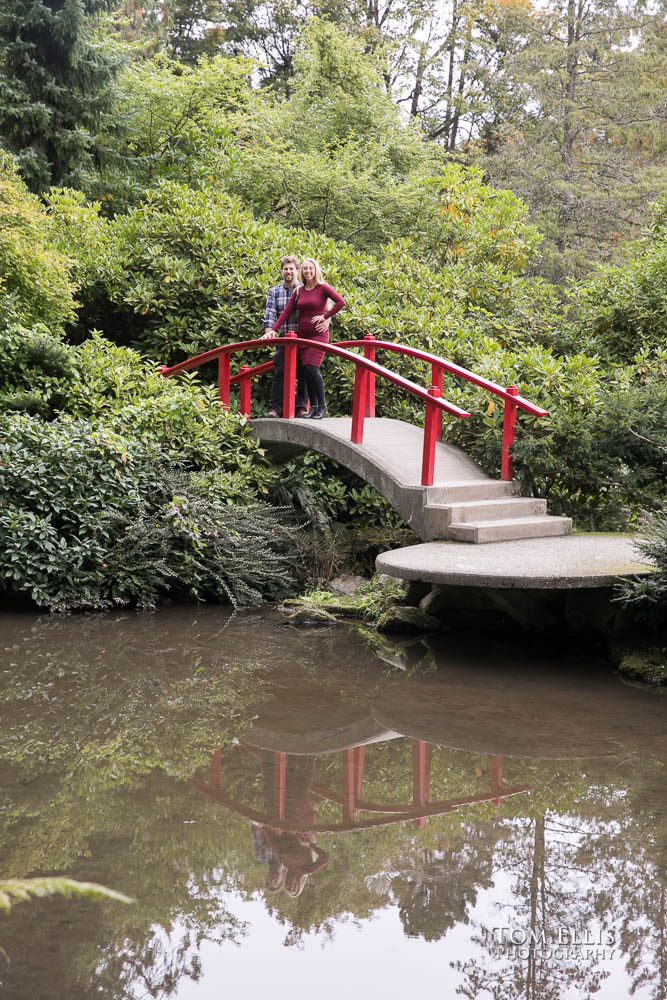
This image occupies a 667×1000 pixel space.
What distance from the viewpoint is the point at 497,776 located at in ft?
16.7

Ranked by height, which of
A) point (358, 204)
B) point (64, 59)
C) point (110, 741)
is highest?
point (64, 59)

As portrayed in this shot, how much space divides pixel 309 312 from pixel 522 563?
4.14m

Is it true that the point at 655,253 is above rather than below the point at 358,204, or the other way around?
below

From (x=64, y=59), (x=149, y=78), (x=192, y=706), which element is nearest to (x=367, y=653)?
(x=192, y=706)

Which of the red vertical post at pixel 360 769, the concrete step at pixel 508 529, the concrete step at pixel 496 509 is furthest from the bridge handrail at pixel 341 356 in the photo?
the red vertical post at pixel 360 769

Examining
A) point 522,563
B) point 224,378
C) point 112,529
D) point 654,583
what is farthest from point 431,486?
point 224,378

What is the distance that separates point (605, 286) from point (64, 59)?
9.03 metres

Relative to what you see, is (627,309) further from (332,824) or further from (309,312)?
(332,824)

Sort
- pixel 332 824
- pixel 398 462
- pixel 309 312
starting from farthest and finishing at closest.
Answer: pixel 309 312
pixel 398 462
pixel 332 824

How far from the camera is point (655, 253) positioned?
486 inches

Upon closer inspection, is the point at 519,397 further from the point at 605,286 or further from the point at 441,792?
the point at 441,792

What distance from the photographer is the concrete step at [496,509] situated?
839cm

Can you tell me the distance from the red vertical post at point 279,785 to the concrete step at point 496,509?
11.4ft

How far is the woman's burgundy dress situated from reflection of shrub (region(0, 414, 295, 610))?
180cm
